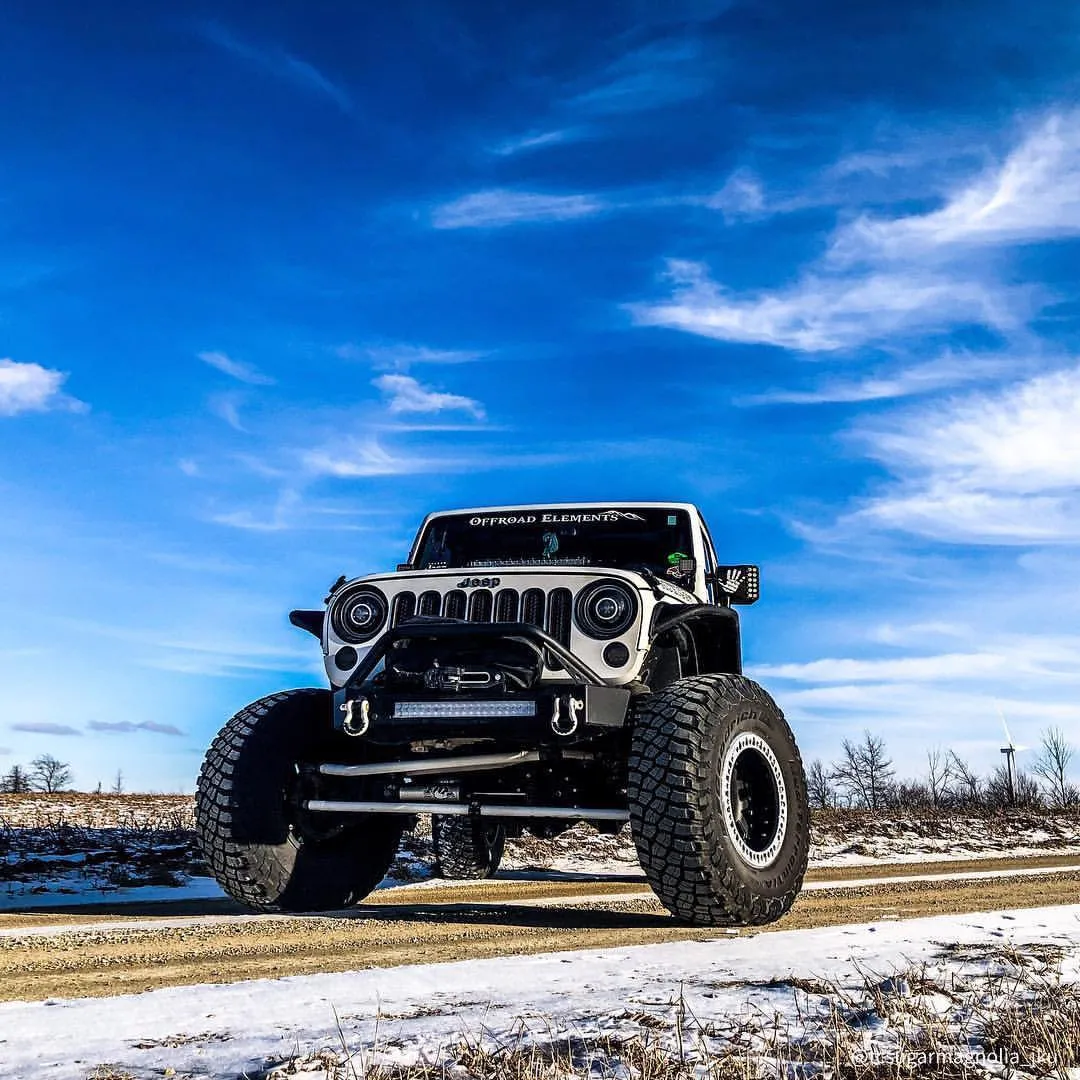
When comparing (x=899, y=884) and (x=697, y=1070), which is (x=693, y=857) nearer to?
(x=697, y=1070)

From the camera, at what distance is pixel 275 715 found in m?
7.30

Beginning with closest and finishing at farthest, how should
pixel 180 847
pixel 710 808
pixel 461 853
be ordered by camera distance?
1. pixel 710 808
2. pixel 461 853
3. pixel 180 847

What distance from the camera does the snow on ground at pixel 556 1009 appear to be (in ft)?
10.1

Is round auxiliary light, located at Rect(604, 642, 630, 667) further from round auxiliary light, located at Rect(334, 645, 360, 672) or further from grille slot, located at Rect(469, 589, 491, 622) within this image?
round auxiliary light, located at Rect(334, 645, 360, 672)

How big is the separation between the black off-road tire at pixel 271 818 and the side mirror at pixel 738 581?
9.92 ft

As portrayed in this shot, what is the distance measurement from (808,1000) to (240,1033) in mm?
1743

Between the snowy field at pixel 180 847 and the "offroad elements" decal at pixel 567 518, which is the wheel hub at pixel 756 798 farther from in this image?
the snowy field at pixel 180 847

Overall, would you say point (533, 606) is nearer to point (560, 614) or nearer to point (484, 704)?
point (560, 614)

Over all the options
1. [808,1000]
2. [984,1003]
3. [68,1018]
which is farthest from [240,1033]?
[984,1003]

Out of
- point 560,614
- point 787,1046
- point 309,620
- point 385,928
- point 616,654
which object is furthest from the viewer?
Result: point 309,620

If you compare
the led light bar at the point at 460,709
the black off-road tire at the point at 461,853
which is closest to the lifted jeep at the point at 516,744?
the led light bar at the point at 460,709

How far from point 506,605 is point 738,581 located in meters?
2.19

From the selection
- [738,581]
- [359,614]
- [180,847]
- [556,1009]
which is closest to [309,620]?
[359,614]

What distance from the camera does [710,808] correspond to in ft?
20.2
